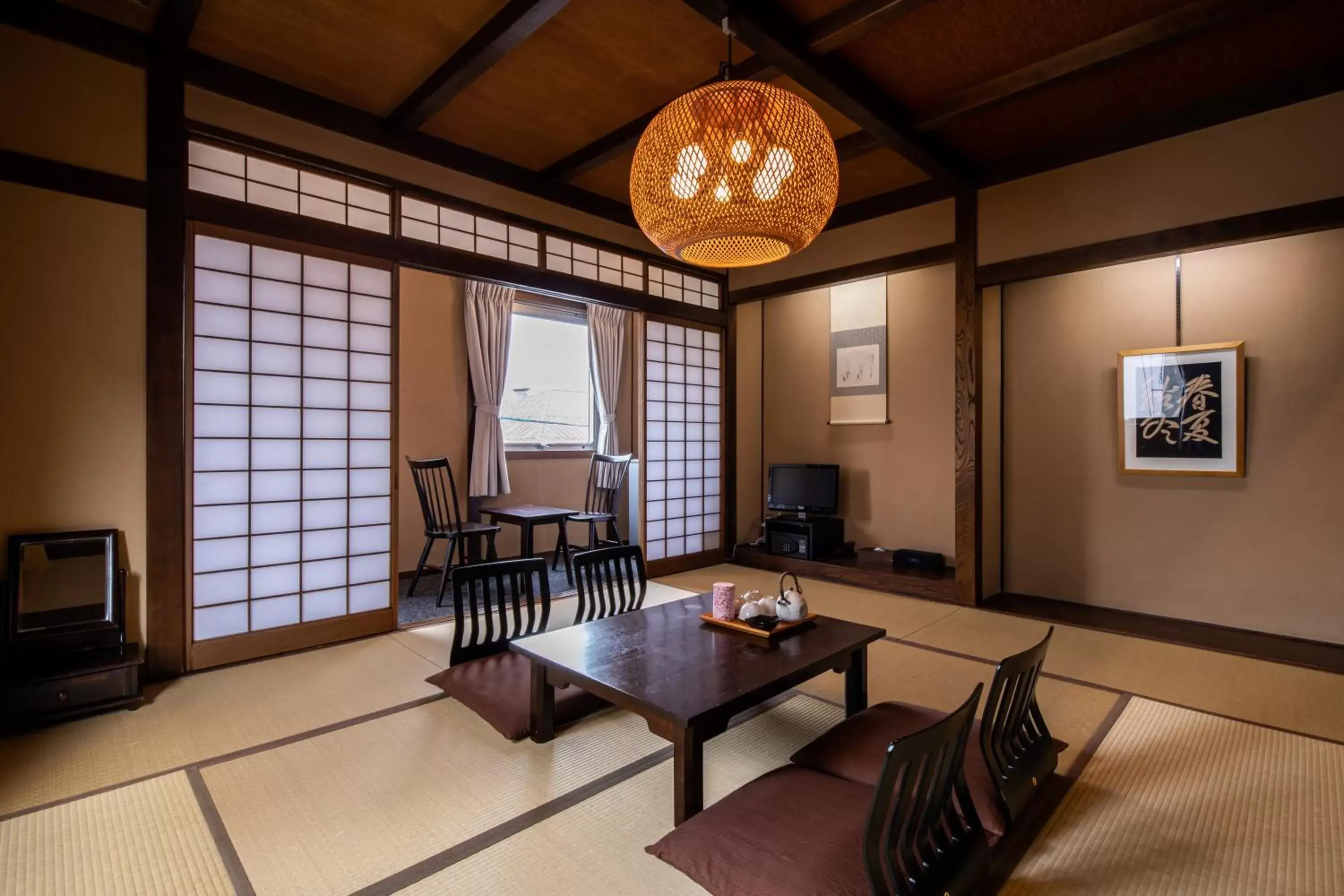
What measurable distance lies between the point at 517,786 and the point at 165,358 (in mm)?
2593

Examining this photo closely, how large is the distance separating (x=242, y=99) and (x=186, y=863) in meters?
3.36

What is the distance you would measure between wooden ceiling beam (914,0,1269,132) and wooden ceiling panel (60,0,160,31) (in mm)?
3814

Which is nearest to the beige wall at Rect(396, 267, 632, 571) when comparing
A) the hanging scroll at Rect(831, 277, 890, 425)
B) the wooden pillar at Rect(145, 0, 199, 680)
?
the wooden pillar at Rect(145, 0, 199, 680)

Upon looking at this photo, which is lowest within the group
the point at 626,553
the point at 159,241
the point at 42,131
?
the point at 626,553

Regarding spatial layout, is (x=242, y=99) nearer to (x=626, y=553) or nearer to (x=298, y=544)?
(x=298, y=544)

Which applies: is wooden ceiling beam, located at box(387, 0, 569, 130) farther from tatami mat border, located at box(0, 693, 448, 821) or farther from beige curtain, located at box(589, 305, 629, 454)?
tatami mat border, located at box(0, 693, 448, 821)

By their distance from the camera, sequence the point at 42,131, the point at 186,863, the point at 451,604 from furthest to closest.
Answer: the point at 451,604 < the point at 42,131 < the point at 186,863

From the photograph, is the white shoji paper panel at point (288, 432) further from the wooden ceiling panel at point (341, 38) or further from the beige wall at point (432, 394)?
the beige wall at point (432, 394)

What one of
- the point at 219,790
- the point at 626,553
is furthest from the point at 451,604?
the point at 219,790

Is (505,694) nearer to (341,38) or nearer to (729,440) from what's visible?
(341,38)

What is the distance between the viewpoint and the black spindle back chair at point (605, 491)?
549 centimetres

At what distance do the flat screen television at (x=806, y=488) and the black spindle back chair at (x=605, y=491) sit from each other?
4.53 feet

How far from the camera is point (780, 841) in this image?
4.82 feet

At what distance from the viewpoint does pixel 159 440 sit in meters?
2.92
